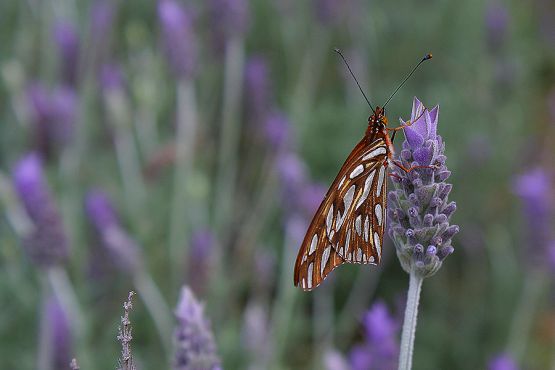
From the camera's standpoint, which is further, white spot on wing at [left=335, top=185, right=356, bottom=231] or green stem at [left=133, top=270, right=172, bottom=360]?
green stem at [left=133, top=270, right=172, bottom=360]

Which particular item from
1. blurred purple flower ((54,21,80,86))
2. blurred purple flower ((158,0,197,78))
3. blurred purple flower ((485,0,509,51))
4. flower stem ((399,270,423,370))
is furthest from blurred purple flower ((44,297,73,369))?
blurred purple flower ((485,0,509,51))

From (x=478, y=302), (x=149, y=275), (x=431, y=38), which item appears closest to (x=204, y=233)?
(x=149, y=275)

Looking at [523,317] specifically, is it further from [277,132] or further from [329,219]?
[329,219]

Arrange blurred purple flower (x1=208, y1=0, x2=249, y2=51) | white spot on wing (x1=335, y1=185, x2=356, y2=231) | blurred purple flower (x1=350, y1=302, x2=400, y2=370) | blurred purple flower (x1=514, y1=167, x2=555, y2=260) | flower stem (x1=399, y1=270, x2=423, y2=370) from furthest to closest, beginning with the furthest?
blurred purple flower (x1=208, y1=0, x2=249, y2=51)
blurred purple flower (x1=514, y1=167, x2=555, y2=260)
blurred purple flower (x1=350, y1=302, x2=400, y2=370)
white spot on wing (x1=335, y1=185, x2=356, y2=231)
flower stem (x1=399, y1=270, x2=423, y2=370)

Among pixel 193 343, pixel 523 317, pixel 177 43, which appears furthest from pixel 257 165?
pixel 193 343

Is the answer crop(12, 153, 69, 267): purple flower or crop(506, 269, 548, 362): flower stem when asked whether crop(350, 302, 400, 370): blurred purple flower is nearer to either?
crop(12, 153, 69, 267): purple flower

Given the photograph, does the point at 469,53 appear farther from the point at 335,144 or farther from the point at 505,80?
the point at 335,144

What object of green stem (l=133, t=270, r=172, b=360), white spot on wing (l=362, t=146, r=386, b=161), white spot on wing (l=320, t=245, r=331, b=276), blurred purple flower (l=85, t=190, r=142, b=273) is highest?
blurred purple flower (l=85, t=190, r=142, b=273)
